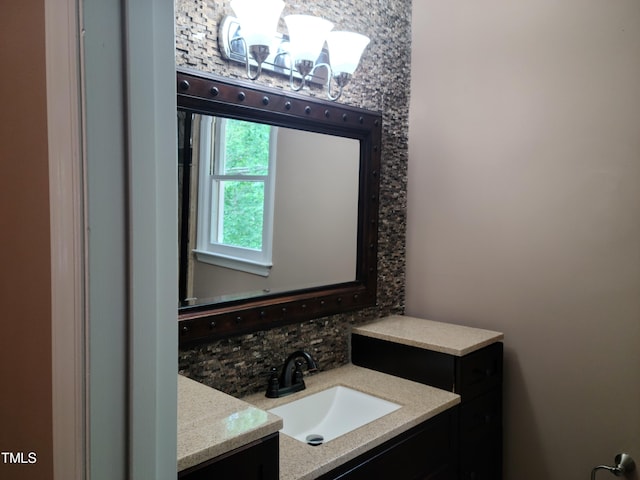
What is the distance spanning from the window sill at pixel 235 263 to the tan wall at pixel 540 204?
0.85 m

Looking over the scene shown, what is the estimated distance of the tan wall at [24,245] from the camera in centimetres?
58

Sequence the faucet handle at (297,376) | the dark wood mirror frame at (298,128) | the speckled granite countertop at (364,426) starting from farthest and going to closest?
the faucet handle at (297,376) < the dark wood mirror frame at (298,128) < the speckled granite countertop at (364,426)

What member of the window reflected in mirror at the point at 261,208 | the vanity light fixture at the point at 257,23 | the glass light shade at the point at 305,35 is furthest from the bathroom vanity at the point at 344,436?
the glass light shade at the point at 305,35

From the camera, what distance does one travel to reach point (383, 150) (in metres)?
2.07

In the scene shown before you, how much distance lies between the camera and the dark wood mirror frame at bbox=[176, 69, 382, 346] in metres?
1.40

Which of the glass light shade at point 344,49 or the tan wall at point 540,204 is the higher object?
the glass light shade at point 344,49

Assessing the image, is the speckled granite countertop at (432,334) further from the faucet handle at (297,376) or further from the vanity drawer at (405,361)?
the faucet handle at (297,376)

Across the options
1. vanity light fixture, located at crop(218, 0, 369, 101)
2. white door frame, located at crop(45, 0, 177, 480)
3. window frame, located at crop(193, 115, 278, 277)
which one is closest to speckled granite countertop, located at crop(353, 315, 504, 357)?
window frame, located at crop(193, 115, 278, 277)

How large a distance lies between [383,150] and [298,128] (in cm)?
50

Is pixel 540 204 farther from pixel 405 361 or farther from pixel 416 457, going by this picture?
pixel 416 457

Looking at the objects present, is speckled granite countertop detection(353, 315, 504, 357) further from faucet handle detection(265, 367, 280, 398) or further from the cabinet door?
faucet handle detection(265, 367, 280, 398)

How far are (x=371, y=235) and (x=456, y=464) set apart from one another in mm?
924

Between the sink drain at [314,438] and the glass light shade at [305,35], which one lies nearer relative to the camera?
the sink drain at [314,438]

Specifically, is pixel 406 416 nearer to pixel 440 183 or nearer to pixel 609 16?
pixel 440 183
